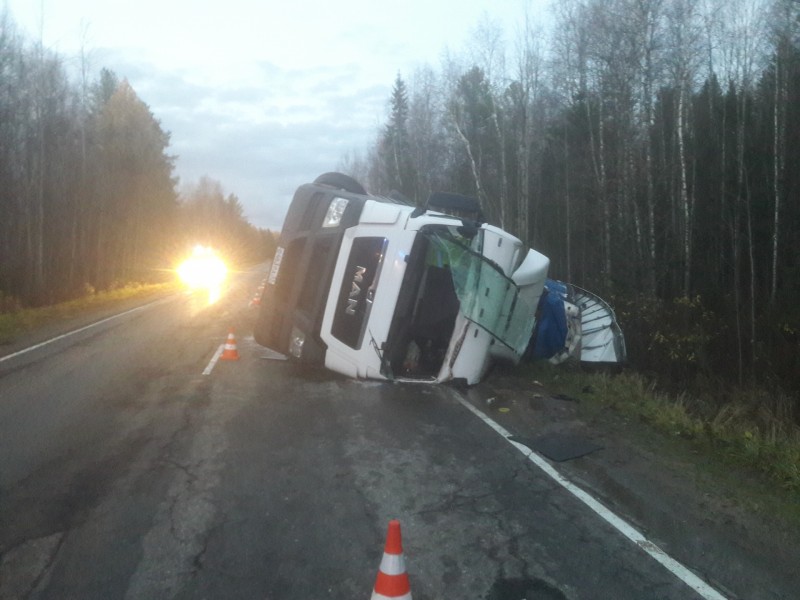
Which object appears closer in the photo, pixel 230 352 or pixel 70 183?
pixel 230 352

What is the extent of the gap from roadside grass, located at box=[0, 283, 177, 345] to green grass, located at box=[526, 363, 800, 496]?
1203 cm

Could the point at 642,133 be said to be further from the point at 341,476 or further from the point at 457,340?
the point at 341,476

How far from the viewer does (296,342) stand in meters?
9.63

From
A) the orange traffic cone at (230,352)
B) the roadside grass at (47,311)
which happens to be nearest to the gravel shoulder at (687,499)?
the orange traffic cone at (230,352)

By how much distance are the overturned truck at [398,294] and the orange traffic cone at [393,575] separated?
535cm

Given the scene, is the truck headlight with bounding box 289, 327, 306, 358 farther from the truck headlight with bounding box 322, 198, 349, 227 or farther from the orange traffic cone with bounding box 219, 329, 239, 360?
the orange traffic cone with bounding box 219, 329, 239, 360

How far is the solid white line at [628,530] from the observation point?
12.5ft

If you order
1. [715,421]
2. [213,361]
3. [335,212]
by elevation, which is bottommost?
[213,361]

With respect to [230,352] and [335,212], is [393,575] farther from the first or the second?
[230,352]

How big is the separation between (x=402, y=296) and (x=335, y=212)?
76.8 inches

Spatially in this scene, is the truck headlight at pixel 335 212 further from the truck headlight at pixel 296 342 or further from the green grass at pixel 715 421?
the green grass at pixel 715 421

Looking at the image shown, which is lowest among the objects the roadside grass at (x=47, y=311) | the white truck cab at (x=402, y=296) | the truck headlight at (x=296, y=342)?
the roadside grass at (x=47, y=311)

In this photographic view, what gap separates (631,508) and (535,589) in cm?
155

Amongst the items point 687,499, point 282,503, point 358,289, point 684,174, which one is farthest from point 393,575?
point 684,174
